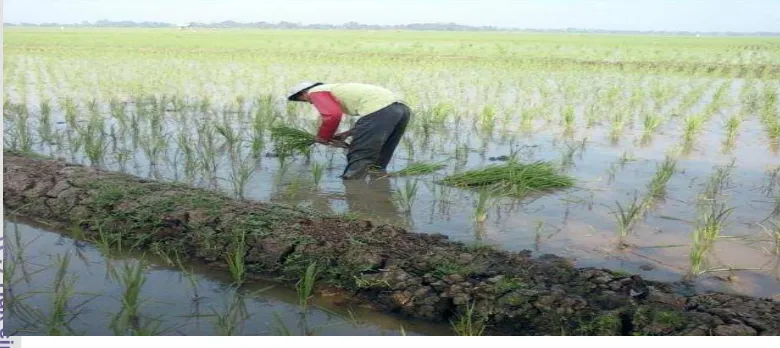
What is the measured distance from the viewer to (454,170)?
173 inches

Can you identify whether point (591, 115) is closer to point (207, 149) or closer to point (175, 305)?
point (207, 149)

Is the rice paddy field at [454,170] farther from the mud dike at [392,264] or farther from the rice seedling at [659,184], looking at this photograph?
the mud dike at [392,264]

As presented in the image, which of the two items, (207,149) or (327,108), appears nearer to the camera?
(327,108)

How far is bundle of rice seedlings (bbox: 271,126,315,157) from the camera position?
173 inches

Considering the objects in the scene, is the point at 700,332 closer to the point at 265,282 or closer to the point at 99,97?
the point at 265,282

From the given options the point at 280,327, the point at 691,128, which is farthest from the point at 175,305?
the point at 691,128

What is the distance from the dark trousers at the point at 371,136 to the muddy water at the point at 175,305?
4.91 feet

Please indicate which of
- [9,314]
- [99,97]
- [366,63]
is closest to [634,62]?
[366,63]

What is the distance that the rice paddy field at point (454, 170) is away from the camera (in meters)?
2.59

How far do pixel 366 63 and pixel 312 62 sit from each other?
0.99 meters

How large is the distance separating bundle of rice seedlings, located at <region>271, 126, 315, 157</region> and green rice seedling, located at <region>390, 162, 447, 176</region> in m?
0.58

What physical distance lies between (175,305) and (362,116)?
1922 mm

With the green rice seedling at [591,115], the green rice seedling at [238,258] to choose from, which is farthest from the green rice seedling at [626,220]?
the green rice seedling at [591,115]

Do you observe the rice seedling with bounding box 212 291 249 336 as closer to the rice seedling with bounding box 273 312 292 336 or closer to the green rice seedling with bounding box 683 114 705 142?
the rice seedling with bounding box 273 312 292 336
